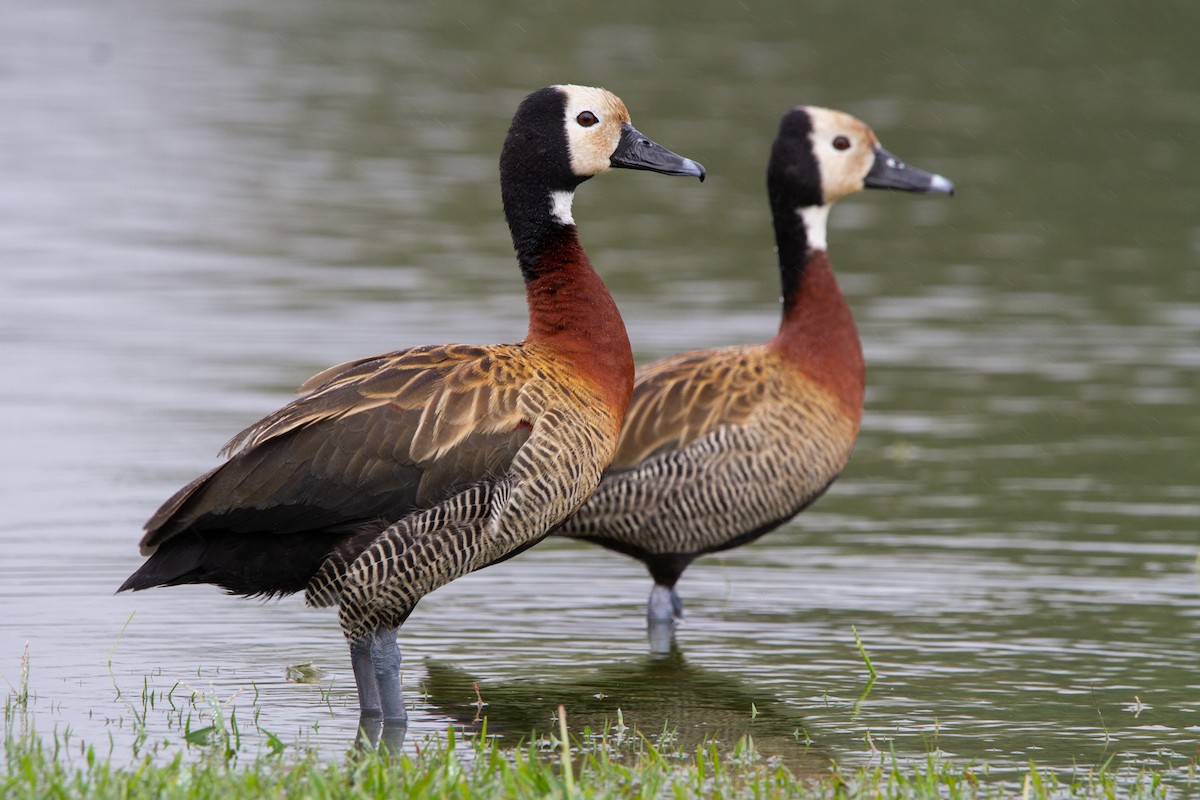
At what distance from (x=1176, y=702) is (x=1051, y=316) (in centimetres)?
963

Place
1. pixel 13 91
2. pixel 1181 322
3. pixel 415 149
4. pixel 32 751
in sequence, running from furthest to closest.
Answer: pixel 13 91, pixel 415 149, pixel 1181 322, pixel 32 751

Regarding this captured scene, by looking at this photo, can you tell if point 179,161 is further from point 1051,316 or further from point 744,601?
point 744,601

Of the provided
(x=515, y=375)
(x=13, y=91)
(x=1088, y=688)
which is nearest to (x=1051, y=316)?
(x=1088, y=688)

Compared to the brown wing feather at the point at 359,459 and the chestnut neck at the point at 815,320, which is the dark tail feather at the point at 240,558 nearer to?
the brown wing feather at the point at 359,459

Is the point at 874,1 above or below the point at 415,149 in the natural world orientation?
above

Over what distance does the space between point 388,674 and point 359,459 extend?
859 mm

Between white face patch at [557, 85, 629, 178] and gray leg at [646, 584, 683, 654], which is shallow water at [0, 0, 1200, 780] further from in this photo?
white face patch at [557, 85, 629, 178]

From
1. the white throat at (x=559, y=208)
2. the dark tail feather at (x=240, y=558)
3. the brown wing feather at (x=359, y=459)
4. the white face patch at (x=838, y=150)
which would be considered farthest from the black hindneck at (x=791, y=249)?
the dark tail feather at (x=240, y=558)

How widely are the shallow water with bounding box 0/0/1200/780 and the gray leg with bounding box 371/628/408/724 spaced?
0.69 feet

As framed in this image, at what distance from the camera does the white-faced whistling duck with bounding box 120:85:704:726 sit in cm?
704

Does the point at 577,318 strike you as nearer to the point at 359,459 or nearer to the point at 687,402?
the point at 359,459

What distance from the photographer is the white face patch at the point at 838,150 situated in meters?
10.2

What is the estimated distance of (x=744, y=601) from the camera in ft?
31.8

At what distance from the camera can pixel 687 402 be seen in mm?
9438
